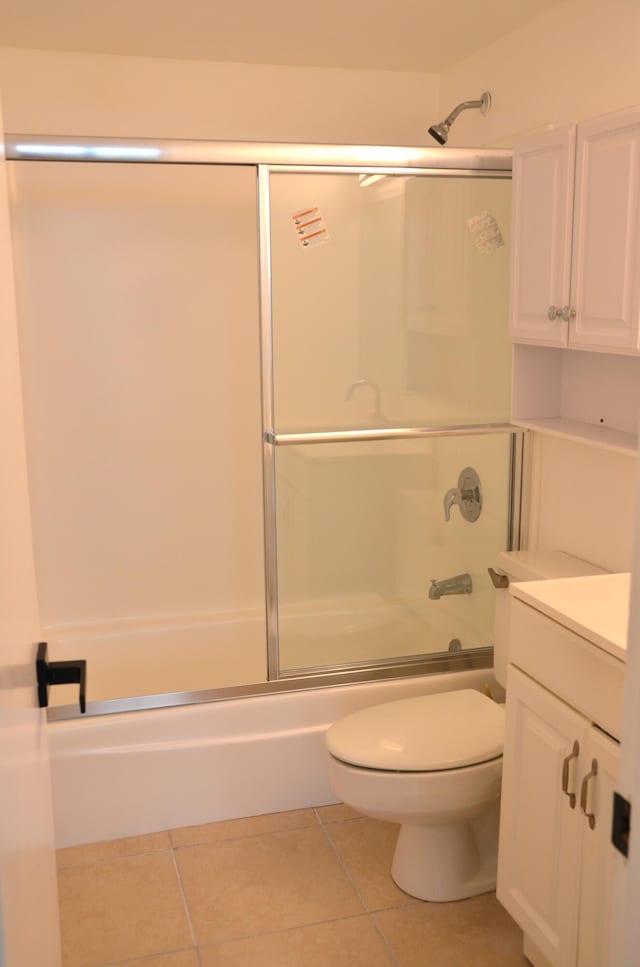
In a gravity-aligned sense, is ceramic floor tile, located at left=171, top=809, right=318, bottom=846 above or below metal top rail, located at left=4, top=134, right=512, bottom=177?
below

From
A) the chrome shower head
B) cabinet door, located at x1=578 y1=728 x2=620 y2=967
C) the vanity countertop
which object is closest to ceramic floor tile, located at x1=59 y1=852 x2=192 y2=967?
cabinet door, located at x1=578 y1=728 x2=620 y2=967

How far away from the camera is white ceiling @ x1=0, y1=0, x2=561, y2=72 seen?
8.75 feet

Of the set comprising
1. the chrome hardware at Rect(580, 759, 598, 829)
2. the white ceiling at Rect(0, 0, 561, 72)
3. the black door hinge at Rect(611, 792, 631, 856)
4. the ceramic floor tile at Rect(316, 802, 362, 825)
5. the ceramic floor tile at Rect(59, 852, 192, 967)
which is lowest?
the ceramic floor tile at Rect(59, 852, 192, 967)

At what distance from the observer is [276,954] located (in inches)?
88.0

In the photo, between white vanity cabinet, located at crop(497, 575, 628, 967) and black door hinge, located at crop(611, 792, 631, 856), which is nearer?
black door hinge, located at crop(611, 792, 631, 856)

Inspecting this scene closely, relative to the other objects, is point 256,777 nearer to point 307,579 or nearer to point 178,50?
point 307,579

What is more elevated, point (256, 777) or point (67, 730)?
point (67, 730)

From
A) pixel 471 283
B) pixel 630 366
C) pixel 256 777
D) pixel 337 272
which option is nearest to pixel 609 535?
pixel 630 366

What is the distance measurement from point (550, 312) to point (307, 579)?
1078mm

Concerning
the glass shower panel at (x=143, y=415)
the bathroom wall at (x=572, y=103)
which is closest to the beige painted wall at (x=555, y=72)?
the bathroom wall at (x=572, y=103)

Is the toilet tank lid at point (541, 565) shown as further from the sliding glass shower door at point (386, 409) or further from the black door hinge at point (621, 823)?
the black door hinge at point (621, 823)

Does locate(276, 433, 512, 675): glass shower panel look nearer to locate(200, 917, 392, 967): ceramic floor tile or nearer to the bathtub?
the bathtub

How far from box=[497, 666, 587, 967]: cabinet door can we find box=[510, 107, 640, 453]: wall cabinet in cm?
69

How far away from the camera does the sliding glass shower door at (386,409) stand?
8.75 ft
